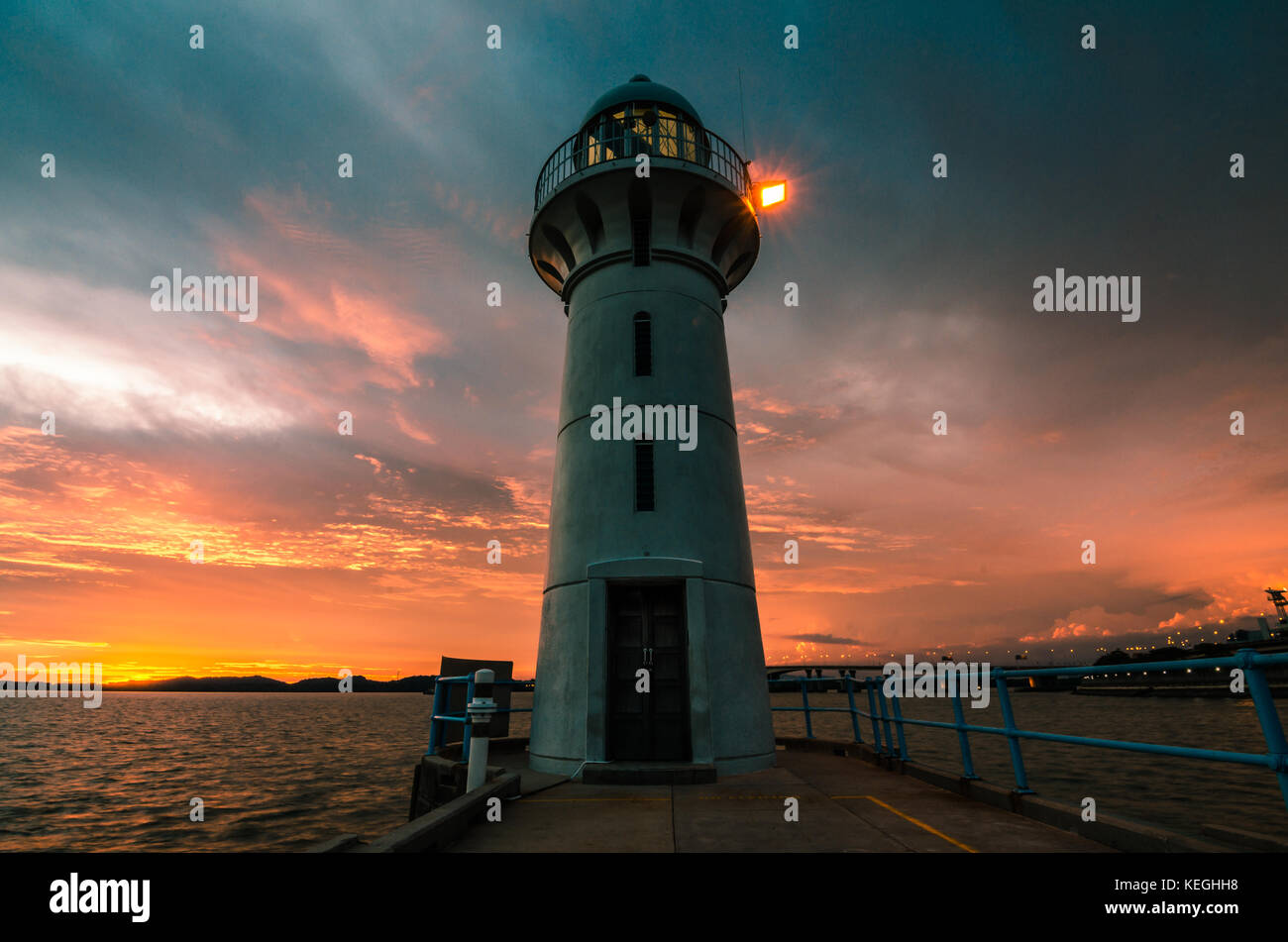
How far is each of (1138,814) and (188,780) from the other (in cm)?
3869

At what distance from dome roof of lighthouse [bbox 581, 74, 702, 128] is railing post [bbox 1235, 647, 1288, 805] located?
13460 mm

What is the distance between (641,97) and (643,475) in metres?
8.39

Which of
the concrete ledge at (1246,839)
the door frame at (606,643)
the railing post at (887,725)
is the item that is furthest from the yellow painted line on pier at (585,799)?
the concrete ledge at (1246,839)

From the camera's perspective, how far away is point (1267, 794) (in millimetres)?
21719

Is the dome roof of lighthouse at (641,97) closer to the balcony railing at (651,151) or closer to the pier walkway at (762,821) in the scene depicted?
the balcony railing at (651,151)

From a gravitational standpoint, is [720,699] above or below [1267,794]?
above

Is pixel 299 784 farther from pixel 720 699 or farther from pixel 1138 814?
pixel 1138 814

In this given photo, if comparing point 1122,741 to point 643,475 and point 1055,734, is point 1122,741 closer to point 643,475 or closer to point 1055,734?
point 1055,734

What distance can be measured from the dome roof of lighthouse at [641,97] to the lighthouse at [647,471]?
0.20ft

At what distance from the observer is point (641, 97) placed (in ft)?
43.5

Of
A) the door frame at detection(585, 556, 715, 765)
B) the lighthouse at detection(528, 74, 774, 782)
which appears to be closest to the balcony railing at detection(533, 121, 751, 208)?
the lighthouse at detection(528, 74, 774, 782)

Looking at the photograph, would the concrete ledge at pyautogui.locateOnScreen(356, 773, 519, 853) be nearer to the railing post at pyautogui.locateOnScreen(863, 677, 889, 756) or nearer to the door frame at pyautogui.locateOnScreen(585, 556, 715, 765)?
the door frame at pyautogui.locateOnScreen(585, 556, 715, 765)

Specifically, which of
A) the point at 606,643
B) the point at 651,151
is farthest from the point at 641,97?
the point at 606,643
